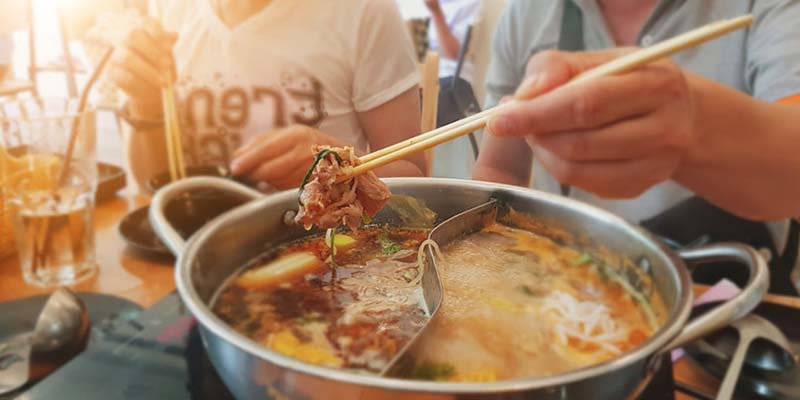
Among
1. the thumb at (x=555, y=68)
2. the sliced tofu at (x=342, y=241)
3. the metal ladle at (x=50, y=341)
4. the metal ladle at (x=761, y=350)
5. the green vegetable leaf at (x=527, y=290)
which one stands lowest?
the metal ladle at (x=761, y=350)

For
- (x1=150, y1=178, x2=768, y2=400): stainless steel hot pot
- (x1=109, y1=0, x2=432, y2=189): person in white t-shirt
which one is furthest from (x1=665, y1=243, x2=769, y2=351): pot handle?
(x1=109, y1=0, x2=432, y2=189): person in white t-shirt

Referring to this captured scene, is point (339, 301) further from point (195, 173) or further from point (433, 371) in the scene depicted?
point (195, 173)

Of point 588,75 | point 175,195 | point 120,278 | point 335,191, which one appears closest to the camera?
point 588,75

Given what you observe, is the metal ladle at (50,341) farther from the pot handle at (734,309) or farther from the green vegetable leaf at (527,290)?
the pot handle at (734,309)

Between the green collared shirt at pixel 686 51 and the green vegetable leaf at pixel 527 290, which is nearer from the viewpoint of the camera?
the green vegetable leaf at pixel 527 290

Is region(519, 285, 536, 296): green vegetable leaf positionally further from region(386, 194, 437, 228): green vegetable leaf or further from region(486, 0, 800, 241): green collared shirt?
region(486, 0, 800, 241): green collared shirt

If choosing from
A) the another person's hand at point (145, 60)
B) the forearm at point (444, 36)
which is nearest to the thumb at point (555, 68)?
the forearm at point (444, 36)

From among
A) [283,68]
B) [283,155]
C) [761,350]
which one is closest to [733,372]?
[761,350]
